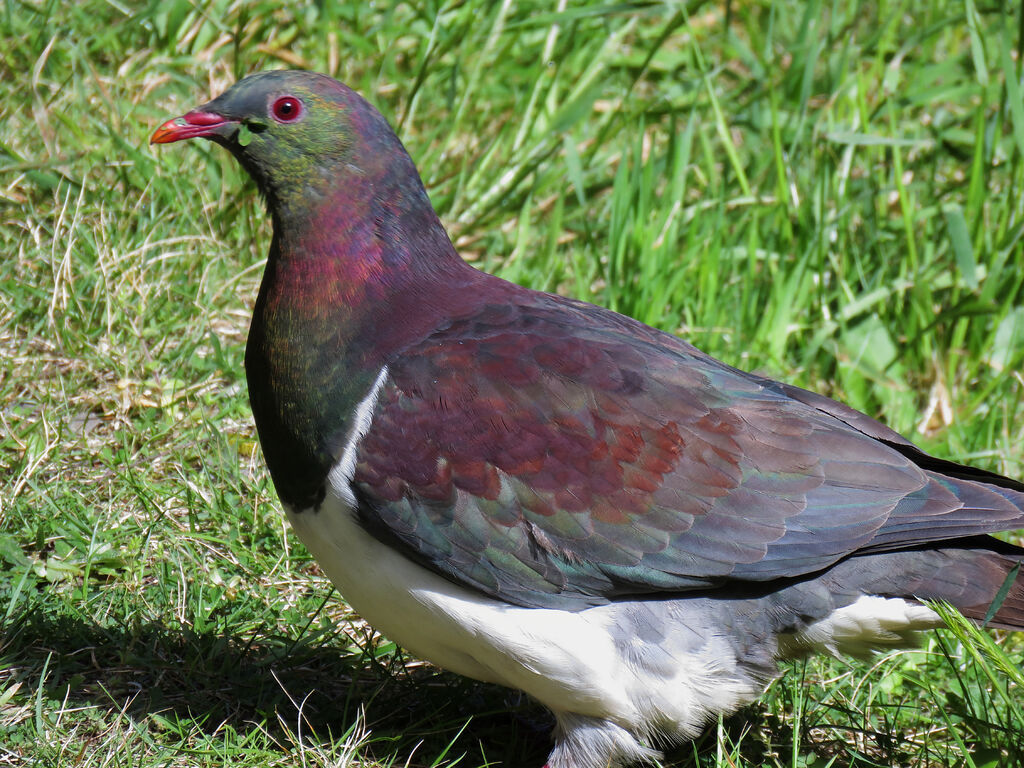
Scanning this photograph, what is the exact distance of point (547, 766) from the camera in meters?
3.09

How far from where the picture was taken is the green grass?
10.7 ft

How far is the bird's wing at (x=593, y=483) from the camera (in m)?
2.83

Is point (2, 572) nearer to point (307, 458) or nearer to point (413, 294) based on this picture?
point (307, 458)

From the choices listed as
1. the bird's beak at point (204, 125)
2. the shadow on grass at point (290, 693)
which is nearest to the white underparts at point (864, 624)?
the shadow on grass at point (290, 693)

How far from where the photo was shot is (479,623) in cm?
282

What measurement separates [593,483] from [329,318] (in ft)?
2.37

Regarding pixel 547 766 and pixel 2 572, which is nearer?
pixel 547 766

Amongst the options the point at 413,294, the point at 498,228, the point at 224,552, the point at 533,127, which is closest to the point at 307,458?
the point at 413,294

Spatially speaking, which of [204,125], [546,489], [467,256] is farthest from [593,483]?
[467,256]

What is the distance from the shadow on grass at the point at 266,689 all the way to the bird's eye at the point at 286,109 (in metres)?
1.38

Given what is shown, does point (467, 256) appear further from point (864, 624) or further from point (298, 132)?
point (864, 624)

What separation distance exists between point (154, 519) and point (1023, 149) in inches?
133

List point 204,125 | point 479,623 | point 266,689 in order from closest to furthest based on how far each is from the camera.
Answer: point 479,623, point 204,125, point 266,689

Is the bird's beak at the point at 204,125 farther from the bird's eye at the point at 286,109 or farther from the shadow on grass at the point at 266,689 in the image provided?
the shadow on grass at the point at 266,689
